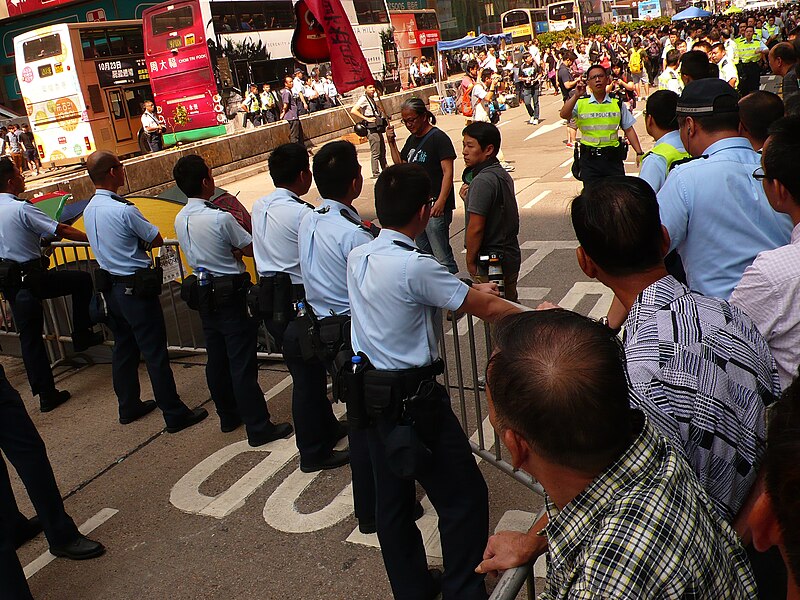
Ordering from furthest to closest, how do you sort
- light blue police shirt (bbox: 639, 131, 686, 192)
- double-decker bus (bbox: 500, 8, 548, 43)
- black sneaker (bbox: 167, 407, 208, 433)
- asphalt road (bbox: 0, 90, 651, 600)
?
double-decker bus (bbox: 500, 8, 548, 43)
black sneaker (bbox: 167, 407, 208, 433)
light blue police shirt (bbox: 639, 131, 686, 192)
asphalt road (bbox: 0, 90, 651, 600)

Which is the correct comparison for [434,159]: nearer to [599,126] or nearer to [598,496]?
[599,126]

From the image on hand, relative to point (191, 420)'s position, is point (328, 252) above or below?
above

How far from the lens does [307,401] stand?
4.36 m

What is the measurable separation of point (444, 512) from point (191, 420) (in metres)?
2.97

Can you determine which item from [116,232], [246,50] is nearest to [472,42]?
[246,50]

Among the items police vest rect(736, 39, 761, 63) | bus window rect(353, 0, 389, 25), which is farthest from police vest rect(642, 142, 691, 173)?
→ bus window rect(353, 0, 389, 25)

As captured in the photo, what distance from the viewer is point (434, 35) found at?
4038cm

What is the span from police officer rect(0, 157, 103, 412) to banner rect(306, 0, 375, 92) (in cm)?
381

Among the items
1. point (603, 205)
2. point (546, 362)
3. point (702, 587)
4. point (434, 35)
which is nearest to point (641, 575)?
point (702, 587)

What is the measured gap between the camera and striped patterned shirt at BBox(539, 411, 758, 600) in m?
1.37

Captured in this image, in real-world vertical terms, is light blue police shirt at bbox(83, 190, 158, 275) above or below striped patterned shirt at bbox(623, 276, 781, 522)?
above

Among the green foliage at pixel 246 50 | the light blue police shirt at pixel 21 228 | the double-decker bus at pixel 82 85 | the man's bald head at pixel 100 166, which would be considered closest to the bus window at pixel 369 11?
the green foliage at pixel 246 50

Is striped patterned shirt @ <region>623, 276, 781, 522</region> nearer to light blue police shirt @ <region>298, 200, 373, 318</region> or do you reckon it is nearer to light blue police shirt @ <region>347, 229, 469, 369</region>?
light blue police shirt @ <region>347, 229, 469, 369</region>

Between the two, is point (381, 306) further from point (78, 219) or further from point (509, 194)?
point (78, 219)
